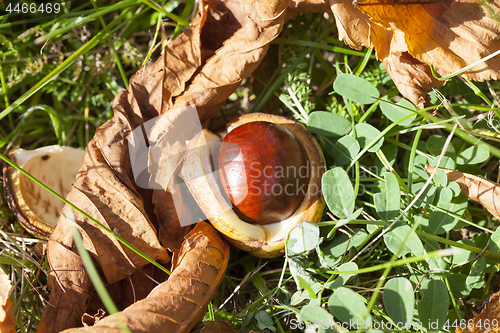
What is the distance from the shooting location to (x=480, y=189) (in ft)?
5.21

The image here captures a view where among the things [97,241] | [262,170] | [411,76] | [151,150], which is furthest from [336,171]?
[97,241]

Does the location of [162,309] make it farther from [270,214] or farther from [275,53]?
[275,53]

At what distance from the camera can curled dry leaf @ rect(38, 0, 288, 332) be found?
1.57 meters

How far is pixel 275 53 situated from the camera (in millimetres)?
2121

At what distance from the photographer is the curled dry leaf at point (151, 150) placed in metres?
1.57

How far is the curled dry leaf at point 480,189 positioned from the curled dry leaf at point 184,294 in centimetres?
107

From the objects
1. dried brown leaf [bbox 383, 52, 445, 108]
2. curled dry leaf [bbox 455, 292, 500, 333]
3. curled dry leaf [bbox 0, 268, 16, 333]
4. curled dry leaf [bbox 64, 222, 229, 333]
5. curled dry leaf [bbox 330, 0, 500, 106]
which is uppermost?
curled dry leaf [bbox 330, 0, 500, 106]

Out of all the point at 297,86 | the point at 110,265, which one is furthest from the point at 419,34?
the point at 110,265

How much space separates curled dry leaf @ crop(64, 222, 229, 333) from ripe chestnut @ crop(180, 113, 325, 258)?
0.11 m

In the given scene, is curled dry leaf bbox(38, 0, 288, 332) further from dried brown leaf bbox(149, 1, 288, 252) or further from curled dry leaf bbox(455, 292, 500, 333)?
curled dry leaf bbox(455, 292, 500, 333)

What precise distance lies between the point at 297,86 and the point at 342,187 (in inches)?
27.0

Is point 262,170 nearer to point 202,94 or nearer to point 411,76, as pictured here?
point 202,94

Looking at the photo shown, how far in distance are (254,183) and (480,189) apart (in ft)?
3.29

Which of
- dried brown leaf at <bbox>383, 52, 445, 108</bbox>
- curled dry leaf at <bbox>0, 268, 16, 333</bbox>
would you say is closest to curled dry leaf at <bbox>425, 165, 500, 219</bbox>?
dried brown leaf at <bbox>383, 52, 445, 108</bbox>
